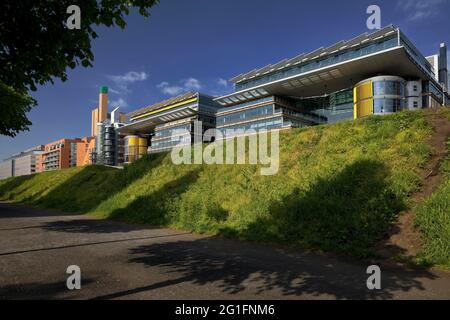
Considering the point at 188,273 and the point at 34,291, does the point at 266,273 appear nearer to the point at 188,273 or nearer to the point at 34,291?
the point at 188,273

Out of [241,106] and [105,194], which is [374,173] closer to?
[105,194]

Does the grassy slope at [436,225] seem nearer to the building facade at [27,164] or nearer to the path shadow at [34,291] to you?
the path shadow at [34,291]

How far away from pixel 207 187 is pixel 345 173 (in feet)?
23.2

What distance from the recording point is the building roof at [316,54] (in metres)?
60.1

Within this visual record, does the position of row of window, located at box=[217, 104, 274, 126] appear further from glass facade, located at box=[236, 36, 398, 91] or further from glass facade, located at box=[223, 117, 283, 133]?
glass facade, located at box=[236, 36, 398, 91]

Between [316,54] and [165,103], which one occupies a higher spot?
[316,54]

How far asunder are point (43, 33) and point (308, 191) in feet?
31.6

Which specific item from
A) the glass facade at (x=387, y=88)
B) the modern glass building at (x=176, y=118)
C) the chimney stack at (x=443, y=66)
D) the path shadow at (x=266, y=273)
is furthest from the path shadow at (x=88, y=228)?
the chimney stack at (x=443, y=66)

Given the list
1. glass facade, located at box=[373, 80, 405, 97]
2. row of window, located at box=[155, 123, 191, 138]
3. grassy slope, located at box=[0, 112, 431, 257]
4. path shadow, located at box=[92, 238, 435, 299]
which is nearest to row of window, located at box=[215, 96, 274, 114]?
row of window, located at box=[155, 123, 191, 138]

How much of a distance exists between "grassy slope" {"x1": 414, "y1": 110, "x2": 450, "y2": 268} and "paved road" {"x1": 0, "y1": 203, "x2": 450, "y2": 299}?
761 mm

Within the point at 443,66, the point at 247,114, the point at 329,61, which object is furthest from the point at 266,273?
the point at 443,66

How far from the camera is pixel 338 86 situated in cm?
7225

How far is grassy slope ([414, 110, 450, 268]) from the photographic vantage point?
23.9 feet
